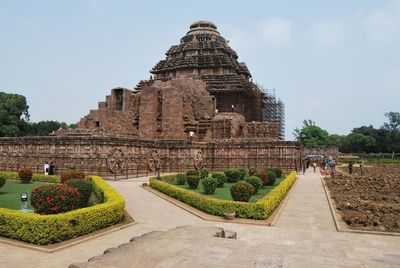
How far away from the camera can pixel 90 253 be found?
8289 millimetres

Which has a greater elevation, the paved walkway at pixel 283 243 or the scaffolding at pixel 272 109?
the scaffolding at pixel 272 109

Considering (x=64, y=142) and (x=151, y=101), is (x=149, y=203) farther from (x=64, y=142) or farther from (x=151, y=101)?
(x=151, y=101)

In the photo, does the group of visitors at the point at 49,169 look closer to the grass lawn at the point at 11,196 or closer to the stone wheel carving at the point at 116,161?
the stone wheel carving at the point at 116,161

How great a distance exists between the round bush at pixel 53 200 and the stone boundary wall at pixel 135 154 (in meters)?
12.4

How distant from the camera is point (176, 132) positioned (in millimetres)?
35000

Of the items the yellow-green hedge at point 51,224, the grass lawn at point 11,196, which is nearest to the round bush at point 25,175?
the grass lawn at point 11,196

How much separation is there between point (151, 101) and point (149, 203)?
21.3 meters

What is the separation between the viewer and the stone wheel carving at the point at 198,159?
104ft

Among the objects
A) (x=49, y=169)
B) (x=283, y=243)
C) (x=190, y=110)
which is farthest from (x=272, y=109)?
(x=283, y=243)

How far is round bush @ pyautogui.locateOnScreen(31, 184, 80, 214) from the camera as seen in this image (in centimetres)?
1050

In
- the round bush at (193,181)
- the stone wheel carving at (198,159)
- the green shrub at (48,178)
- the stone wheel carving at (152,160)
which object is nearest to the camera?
the round bush at (193,181)

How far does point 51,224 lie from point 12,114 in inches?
1848

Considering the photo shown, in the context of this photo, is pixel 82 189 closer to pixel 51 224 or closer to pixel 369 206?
pixel 51 224

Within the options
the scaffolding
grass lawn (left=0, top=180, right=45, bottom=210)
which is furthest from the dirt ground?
the scaffolding
